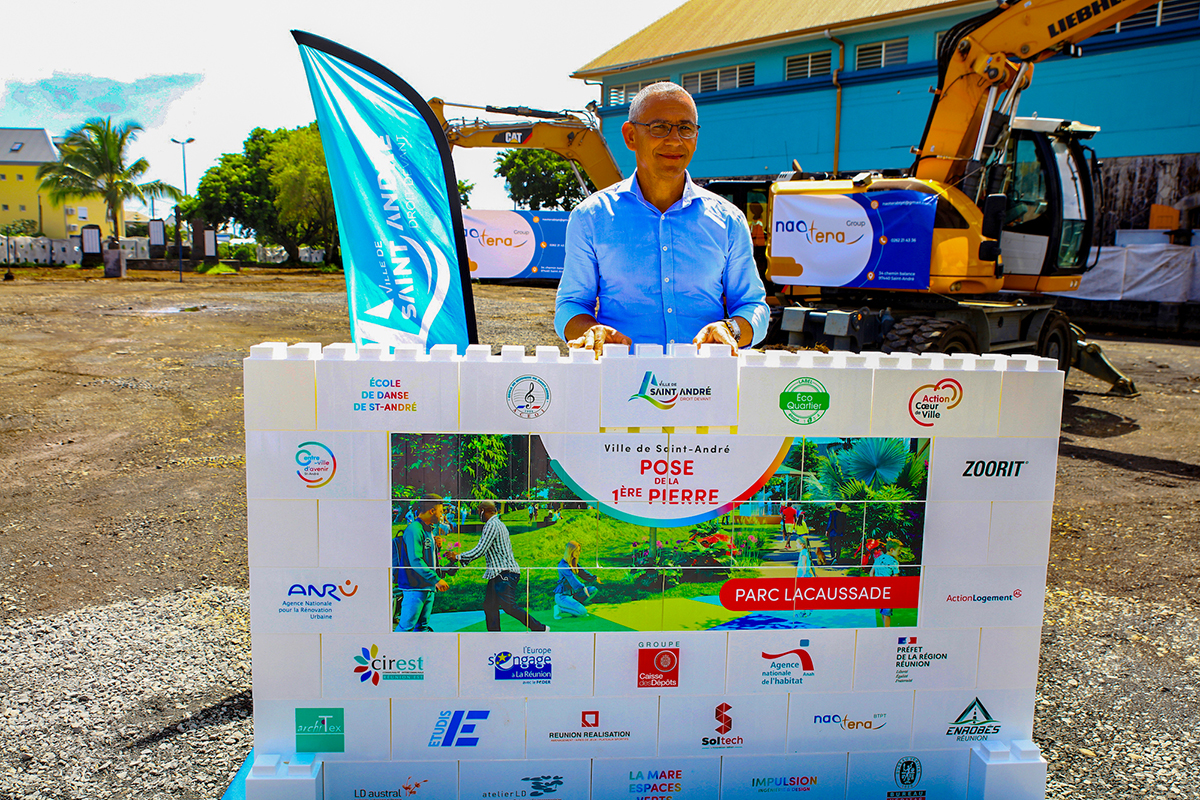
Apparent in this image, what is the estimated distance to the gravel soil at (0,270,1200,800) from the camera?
3.12m

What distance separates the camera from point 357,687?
244 centimetres

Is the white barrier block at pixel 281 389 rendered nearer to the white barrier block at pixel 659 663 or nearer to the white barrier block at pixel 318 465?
the white barrier block at pixel 318 465

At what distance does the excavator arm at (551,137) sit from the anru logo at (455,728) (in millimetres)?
15321

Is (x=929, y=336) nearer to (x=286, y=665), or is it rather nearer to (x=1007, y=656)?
(x=1007, y=656)

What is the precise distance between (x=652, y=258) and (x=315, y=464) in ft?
4.34

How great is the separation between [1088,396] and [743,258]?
9743 mm

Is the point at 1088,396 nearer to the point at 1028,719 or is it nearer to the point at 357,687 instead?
the point at 1028,719

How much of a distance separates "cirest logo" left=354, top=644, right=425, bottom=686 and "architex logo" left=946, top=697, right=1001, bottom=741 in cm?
161

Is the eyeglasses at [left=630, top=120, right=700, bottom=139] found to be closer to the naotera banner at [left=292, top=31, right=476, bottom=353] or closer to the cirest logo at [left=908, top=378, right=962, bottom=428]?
the cirest logo at [left=908, top=378, right=962, bottom=428]

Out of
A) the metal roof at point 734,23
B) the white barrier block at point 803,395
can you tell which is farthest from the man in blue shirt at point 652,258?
the metal roof at point 734,23

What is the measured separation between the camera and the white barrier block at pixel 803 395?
2.36m

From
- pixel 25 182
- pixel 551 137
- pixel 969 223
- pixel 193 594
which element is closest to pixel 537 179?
pixel 551 137

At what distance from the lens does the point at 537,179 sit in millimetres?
55812

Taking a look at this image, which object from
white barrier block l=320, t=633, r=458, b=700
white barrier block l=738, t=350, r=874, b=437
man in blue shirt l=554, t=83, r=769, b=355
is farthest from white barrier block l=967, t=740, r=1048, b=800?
white barrier block l=320, t=633, r=458, b=700
